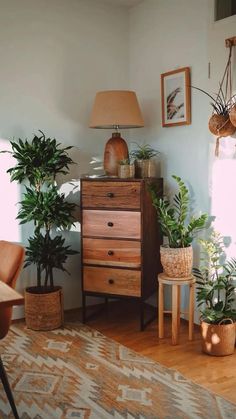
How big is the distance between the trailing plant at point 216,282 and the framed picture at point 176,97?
912mm

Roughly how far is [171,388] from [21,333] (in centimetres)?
130

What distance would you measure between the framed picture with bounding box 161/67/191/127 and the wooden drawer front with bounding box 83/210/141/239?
0.80 meters

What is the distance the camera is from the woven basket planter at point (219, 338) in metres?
2.92

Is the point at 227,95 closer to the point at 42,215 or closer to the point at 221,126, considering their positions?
the point at 221,126

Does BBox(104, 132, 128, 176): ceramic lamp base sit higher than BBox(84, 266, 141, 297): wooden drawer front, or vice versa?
BBox(104, 132, 128, 176): ceramic lamp base

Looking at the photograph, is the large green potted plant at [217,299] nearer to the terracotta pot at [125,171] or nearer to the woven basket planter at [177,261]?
the woven basket planter at [177,261]

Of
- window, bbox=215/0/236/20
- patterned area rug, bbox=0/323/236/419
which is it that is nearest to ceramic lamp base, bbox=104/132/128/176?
window, bbox=215/0/236/20

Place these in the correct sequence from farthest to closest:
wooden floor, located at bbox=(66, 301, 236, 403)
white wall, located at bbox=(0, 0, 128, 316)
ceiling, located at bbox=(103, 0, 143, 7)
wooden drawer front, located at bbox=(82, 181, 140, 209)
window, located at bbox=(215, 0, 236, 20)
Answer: ceiling, located at bbox=(103, 0, 143, 7) < white wall, located at bbox=(0, 0, 128, 316) < wooden drawer front, located at bbox=(82, 181, 140, 209) < window, located at bbox=(215, 0, 236, 20) < wooden floor, located at bbox=(66, 301, 236, 403)

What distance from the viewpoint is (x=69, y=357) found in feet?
9.54

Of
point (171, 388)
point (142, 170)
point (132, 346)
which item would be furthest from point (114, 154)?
point (171, 388)

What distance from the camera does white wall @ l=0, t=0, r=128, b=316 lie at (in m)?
3.49

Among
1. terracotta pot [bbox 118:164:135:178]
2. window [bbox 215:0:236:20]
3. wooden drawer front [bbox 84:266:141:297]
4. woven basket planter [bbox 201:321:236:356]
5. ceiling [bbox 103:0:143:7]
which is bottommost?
woven basket planter [bbox 201:321:236:356]

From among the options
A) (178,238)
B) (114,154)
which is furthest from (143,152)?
(178,238)

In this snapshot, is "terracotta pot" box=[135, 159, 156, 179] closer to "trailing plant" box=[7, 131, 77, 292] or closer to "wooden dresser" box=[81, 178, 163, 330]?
"wooden dresser" box=[81, 178, 163, 330]
